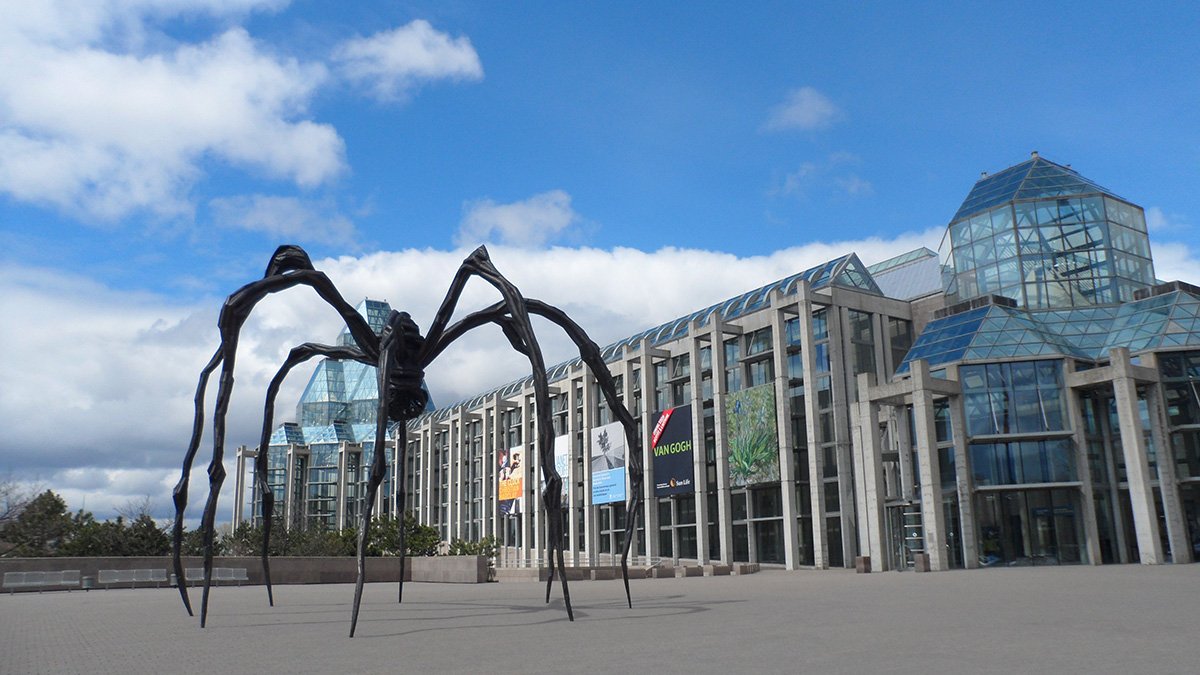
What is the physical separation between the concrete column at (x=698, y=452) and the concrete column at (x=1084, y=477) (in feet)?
69.6

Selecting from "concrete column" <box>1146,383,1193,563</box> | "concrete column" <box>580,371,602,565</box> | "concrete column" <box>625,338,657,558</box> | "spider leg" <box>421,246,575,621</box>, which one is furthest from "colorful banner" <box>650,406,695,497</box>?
"spider leg" <box>421,246,575,621</box>

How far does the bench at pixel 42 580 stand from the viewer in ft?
87.7

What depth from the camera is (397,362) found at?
462 inches

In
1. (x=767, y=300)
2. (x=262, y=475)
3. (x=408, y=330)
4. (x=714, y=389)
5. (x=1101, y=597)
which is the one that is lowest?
(x=1101, y=597)

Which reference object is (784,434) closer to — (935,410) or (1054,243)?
(935,410)

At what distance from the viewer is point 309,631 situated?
10.9 metres

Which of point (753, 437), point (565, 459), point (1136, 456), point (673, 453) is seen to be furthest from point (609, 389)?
point (565, 459)

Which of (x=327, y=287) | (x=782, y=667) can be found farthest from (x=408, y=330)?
(x=782, y=667)

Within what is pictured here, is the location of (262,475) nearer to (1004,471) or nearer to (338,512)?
(1004,471)

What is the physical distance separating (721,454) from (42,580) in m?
34.2

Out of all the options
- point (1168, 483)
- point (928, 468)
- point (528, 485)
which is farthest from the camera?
point (528, 485)

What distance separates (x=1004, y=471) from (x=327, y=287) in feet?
105

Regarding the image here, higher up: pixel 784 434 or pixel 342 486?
pixel 342 486

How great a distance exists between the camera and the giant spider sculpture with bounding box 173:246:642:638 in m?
9.77
